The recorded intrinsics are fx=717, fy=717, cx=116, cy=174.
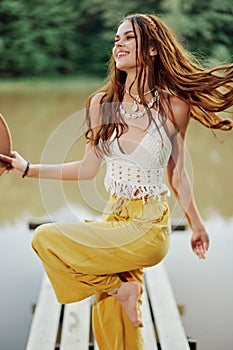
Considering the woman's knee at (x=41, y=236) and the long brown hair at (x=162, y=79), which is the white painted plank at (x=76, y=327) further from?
the long brown hair at (x=162, y=79)

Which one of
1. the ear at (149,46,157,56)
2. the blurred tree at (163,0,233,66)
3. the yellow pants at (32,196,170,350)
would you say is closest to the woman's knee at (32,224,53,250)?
the yellow pants at (32,196,170,350)

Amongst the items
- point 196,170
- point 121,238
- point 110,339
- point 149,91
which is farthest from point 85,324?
point 196,170

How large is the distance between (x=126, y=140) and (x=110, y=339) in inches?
16.8

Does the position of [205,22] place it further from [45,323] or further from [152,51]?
[152,51]

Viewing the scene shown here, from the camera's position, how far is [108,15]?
24.0 ft

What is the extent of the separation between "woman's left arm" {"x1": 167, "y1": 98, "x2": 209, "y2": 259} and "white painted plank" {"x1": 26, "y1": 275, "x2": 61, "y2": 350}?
1.65ft

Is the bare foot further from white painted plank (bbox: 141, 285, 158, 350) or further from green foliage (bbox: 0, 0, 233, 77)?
green foliage (bbox: 0, 0, 233, 77)

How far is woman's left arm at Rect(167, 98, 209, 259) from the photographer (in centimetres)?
147

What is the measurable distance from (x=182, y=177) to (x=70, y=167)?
0.77ft

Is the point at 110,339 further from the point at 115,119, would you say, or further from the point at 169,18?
the point at 169,18

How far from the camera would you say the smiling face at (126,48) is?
144 centimetres

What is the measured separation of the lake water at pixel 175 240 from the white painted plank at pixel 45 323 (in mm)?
100

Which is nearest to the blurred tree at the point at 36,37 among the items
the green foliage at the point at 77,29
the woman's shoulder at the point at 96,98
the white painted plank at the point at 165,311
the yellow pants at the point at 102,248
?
→ the green foliage at the point at 77,29

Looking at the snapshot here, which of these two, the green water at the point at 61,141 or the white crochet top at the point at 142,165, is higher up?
the green water at the point at 61,141
